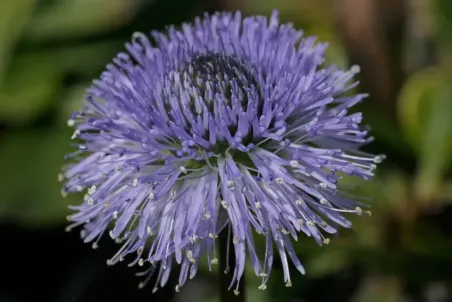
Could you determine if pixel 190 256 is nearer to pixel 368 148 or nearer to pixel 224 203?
pixel 224 203

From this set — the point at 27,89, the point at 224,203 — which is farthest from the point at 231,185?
the point at 27,89

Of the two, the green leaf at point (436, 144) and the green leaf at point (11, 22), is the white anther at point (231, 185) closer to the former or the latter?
the green leaf at point (436, 144)

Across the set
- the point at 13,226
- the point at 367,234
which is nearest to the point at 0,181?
the point at 13,226

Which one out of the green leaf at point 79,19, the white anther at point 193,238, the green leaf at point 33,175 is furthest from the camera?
the green leaf at point 79,19

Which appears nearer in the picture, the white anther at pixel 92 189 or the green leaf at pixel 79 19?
the white anther at pixel 92 189

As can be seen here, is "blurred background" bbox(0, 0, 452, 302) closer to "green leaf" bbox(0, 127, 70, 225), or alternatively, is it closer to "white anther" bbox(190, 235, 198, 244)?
"green leaf" bbox(0, 127, 70, 225)

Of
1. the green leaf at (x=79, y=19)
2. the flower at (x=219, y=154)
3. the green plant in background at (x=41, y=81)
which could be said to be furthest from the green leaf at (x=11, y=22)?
the flower at (x=219, y=154)

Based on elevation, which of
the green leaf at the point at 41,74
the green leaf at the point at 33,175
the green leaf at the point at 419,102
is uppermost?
the green leaf at the point at 41,74
